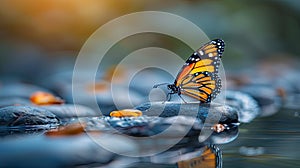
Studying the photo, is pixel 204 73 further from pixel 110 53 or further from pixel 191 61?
pixel 110 53

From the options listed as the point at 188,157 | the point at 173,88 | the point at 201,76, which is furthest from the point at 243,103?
the point at 188,157

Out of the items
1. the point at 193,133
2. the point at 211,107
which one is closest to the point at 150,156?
the point at 193,133

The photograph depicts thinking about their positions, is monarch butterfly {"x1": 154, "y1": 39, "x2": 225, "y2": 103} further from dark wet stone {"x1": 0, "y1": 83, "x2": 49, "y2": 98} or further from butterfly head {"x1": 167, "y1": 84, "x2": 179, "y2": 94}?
dark wet stone {"x1": 0, "y1": 83, "x2": 49, "y2": 98}

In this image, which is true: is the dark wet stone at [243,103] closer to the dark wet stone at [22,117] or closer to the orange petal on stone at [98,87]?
the orange petal on stone at [98,87]

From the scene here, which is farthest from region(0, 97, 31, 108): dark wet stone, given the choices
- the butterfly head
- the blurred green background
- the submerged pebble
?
the blurred green background

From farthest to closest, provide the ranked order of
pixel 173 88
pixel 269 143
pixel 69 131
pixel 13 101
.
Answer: pixel 13 101, pixel 173 88, pixel 69 131, pixel 269 143

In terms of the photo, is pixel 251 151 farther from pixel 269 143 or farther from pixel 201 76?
pixel 201 76
